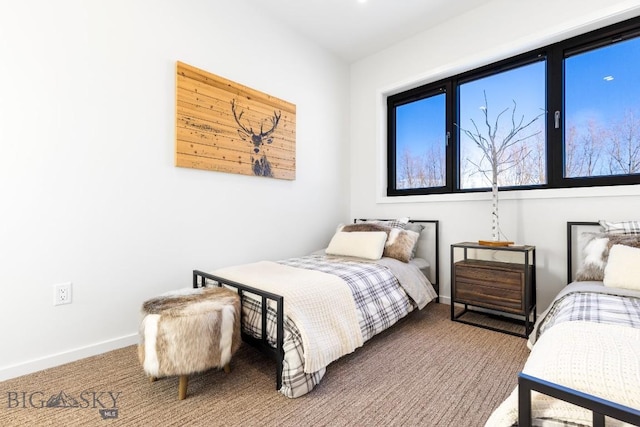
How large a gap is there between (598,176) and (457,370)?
1.93 meters

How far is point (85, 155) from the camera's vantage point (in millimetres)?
1917

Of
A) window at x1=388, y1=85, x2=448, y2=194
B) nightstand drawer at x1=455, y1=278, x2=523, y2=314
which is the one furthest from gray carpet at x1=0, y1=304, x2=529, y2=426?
window at x1=388, y1=85, x2=448, y2=194

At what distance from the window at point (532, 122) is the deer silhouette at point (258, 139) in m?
1.54

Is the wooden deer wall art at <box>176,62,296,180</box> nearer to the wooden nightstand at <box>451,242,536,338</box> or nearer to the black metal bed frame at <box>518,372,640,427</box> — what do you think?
the wooden nightstand at <box>451,242,536,338</box>

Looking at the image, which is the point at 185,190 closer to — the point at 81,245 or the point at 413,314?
the point at 81,245

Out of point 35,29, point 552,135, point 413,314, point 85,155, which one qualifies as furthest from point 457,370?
point 35,29

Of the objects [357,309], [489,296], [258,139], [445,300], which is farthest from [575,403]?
[258,139]

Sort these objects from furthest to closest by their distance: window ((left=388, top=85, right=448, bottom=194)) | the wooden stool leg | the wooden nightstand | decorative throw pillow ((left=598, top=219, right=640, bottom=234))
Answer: window ((left=388, top=85, right=448, bottom=194)), the wooden nightstand, decorative throw pillow ((left=598, top=219, right=640, bottom=234)), the wooden stool leg

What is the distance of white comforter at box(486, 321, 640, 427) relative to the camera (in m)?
0.73

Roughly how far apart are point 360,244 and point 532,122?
1892 mm

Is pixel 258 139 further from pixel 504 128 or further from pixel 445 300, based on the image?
pixel 445 300

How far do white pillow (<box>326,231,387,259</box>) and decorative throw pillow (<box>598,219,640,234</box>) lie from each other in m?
1.55

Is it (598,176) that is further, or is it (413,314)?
(413,314)

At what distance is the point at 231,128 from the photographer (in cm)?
261
